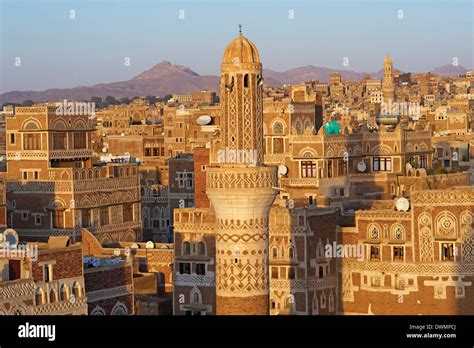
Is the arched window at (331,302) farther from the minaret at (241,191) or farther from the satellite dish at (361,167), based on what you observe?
the minaret at (241,191)

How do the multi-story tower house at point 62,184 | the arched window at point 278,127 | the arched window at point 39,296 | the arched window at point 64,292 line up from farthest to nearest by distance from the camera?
the arched window at point 278,127, the multi-story tower house at point 62,184, the arched window at point 64,292, the arched window at point 39,296

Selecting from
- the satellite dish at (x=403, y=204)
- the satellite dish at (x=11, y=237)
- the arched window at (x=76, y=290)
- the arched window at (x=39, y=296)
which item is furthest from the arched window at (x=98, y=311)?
the satellite dish at (x=403, y=204)

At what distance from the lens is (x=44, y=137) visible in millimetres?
64875

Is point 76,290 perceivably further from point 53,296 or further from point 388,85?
point 388,85

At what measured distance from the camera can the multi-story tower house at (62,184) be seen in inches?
2505

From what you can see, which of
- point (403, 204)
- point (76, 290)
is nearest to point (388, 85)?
point (403, 204)

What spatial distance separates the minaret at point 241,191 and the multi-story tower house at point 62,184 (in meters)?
20.4

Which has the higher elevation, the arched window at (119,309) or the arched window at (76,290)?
the arched window at (76,290)

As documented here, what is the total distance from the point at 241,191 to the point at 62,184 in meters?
22.1

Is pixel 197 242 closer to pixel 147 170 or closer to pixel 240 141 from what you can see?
pixel 240 141

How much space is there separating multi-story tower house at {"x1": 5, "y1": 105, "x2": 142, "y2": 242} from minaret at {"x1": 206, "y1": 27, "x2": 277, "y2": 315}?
20380 millimetres

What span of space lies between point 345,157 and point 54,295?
21953mm
